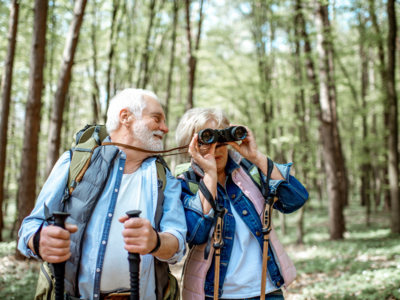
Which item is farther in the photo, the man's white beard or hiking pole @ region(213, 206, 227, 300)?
the man's white beard

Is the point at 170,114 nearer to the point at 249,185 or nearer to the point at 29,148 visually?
the point at 29,148

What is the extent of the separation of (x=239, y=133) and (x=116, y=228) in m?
1.01

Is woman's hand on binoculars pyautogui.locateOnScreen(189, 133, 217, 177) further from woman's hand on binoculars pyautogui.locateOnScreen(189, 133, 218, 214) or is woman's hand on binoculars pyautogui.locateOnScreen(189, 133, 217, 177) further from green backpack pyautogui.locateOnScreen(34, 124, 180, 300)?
green backpack pyautogui.locateOnScreen(34, 124, 180, 300)

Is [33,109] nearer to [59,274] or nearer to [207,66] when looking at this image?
[59,274]

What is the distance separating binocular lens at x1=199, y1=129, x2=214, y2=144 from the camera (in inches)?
72.3

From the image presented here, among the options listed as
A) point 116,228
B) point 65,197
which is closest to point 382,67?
point 116,228

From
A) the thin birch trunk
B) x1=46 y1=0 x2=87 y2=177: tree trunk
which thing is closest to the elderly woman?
x1=46 y1=0 x2=87 y2=177: tree trunk

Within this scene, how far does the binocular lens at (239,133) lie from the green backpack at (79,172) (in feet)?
1.74

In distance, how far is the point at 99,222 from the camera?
5.15 feet

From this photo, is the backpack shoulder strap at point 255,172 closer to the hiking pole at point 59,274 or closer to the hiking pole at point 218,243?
the hiking pole at point 218,243

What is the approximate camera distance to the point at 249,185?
1.98 metres

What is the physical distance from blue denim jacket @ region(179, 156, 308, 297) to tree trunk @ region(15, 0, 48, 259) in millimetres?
4942

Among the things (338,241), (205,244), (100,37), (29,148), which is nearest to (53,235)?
(205,244)

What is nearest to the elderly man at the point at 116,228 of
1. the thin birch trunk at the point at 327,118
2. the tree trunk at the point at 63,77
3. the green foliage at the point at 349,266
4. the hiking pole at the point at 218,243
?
the hiking pole at the point at 218,243
